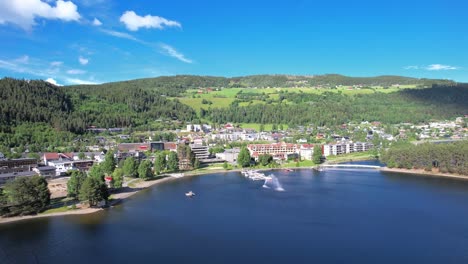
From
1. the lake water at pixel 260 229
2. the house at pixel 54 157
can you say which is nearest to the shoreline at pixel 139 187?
the lake water at pixel 260 229

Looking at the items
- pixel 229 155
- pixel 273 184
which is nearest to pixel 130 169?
pixel 273 184

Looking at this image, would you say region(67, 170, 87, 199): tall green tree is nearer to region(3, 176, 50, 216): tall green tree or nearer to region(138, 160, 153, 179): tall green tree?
region(3, 176, 50, 216): tall green tree

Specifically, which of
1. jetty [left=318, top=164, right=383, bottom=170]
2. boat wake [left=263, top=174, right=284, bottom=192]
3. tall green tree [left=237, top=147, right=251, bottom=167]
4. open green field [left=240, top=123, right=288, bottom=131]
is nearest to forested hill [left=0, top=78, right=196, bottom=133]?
open green field [left=240, top=123, right=288, bottom=131]

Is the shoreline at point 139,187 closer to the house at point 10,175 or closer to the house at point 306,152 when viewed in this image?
the house at point 306,152

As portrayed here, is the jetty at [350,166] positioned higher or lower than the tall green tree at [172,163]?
lower

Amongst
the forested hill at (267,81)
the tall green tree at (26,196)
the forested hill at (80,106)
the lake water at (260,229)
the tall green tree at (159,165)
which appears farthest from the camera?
the forested hill at (267,81)

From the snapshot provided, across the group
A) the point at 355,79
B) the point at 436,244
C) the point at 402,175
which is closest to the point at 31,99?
the point at 402,175

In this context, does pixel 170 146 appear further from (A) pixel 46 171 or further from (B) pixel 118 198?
(B) pixel 118 198
